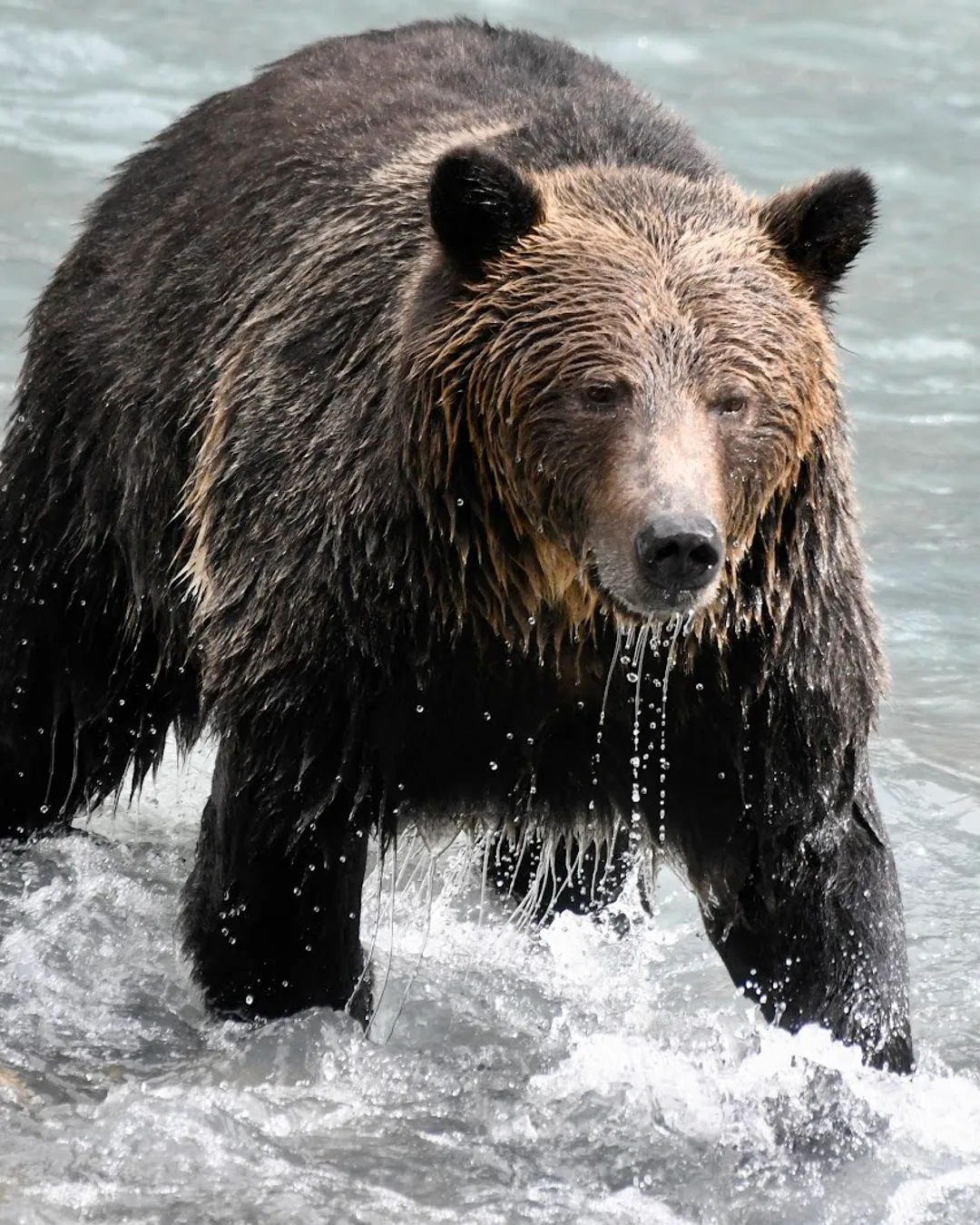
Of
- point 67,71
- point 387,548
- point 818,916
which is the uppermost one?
point 67,71

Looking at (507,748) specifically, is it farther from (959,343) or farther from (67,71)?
(67,71)

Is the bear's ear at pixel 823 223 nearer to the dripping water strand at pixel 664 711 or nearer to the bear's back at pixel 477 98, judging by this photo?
the bear's back at pixel 477 98

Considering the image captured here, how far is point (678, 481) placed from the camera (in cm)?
500

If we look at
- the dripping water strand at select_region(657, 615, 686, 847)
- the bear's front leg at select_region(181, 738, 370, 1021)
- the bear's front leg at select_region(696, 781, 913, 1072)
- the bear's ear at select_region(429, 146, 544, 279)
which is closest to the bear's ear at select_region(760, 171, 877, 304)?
the bear's ear at select_region(429, 146, 544, 279)

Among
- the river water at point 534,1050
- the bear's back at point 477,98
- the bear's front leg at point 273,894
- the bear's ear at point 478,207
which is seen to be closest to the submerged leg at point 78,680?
the river water at point 534,1050

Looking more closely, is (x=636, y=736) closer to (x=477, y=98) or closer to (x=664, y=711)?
(x=664, y=711)

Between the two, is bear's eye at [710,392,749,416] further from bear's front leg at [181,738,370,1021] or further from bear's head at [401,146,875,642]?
bear's front leg at [181,738,370,1021]

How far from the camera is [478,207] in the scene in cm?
538

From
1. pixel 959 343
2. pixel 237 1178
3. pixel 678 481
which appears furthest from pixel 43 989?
pixel 959 343

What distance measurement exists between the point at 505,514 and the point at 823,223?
1038 millimetres

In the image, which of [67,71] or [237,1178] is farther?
[67,71]

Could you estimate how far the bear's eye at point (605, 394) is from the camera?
524cm

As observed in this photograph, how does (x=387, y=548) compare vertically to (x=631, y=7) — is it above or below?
below

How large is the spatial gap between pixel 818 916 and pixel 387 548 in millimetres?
1492
